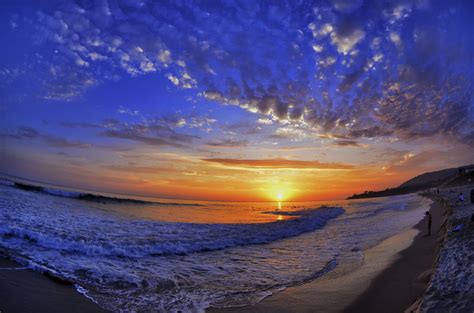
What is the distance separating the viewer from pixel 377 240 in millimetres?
15648

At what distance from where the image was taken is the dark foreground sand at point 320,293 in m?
6.24

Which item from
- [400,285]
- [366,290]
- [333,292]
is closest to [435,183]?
[400,285]

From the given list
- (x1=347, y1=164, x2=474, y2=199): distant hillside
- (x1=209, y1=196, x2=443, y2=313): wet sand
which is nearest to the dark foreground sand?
(x1=209, y1=196, x2=443, y2=313): wet sand

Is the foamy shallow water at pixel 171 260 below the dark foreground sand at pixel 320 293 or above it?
below

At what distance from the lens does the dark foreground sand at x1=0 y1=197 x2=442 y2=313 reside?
6.24 m

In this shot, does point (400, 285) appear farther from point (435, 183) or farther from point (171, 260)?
point (435, 183)

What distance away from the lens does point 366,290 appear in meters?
7.47

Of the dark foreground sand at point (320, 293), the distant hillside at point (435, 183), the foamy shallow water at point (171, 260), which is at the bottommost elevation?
the foamy shallow water at point (171, 260)

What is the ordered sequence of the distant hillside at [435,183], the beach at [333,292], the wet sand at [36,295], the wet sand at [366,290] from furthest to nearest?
1. the distant hillside at [435,183]
2. the wet sand at [366,290]
3. the beach at [333,292]
4. the wet sand at [36,295]

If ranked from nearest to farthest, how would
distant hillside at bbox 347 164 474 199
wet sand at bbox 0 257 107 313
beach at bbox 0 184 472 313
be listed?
1. wet sand at bbox 0 257 107 313
2. beach at bbox 0 184 472 313
3. distant hillside at bbox 347 164 474 199

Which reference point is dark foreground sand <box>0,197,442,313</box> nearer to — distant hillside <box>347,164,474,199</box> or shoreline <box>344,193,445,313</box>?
shoreline <box>344,193,445,313</box>

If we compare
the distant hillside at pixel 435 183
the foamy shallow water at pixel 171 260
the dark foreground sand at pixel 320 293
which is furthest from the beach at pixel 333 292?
the distant hillside at pixel 435 183

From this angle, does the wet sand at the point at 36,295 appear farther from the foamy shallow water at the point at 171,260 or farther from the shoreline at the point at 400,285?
the shoreline at the point at 400,285

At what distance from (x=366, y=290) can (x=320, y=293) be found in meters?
1.29
